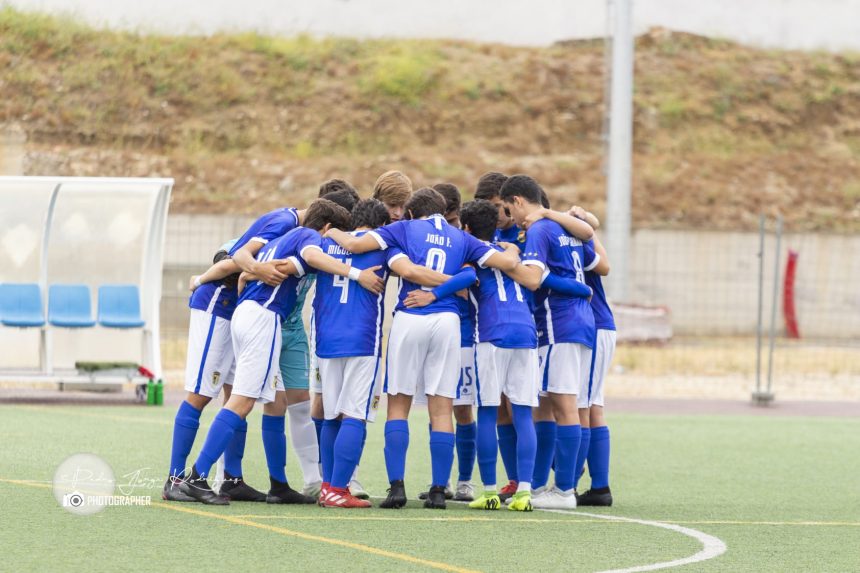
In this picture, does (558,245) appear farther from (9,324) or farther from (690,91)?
(690,91)

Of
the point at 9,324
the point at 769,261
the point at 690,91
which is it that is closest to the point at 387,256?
the point at 9,324

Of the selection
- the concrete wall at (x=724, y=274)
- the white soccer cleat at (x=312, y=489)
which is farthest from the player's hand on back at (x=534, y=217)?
the concrete wall at (x=724, y=274)

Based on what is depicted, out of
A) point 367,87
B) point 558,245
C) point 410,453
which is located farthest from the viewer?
point 367,87

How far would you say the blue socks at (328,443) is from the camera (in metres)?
8.49

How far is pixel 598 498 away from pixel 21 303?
9.14 metres

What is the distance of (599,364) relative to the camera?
908cm

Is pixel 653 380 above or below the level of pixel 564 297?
below

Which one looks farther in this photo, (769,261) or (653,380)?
(769,261)

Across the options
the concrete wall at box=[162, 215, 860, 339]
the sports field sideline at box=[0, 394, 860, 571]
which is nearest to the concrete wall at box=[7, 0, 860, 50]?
the concrete wall at box=[162, 215, 860, 339]

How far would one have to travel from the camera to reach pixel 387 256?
8.33m

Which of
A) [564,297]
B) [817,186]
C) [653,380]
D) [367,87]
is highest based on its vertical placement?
[367,87]

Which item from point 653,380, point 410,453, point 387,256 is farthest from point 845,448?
point 653,380

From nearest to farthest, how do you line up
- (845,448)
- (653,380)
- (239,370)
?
(239,370) → (845,448) → (653,380)

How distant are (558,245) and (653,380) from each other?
13.9 metres
